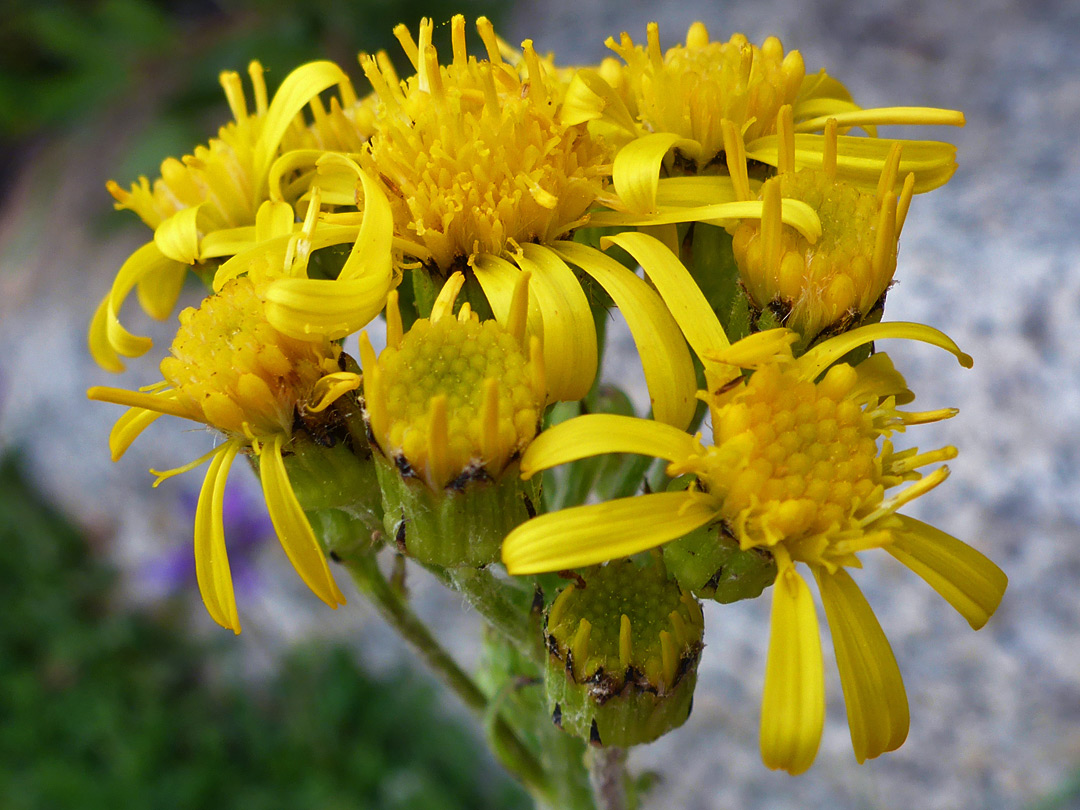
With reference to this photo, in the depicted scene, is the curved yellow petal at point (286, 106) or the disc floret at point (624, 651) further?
the curved yellow petal at point (286, 106)

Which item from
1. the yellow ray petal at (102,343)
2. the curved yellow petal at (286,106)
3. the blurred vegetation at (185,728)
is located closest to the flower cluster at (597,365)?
the curved yellow petal at (286,106)

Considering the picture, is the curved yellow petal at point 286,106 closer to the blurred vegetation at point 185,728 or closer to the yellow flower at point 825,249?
the yellow flower at point 825,249

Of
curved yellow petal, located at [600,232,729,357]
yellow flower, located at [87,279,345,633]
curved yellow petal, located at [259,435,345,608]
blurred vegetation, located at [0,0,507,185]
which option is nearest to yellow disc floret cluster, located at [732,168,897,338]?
curved yellow petal, located at [600,232,729,357]

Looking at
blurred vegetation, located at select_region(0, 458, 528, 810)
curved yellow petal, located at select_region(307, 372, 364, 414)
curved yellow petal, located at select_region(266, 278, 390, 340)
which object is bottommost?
blurred vegetation, located at select_region(0, 458, 528, 810)

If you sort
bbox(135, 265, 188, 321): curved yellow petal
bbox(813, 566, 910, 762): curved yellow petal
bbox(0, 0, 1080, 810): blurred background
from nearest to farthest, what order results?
1. bbox(813, 566, 910, 762): curved yellow petal
2. bbox(135, 265, 188, 321): curved yellow petal
3. bbox(0, 0, 1080, 810): blurred background

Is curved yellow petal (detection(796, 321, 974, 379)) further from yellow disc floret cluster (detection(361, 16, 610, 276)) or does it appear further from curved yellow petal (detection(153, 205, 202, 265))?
curved yellow petal (detection(153, 205, 202, 265))

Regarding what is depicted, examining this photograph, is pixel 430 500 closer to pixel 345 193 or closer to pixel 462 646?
pixel 345 193
